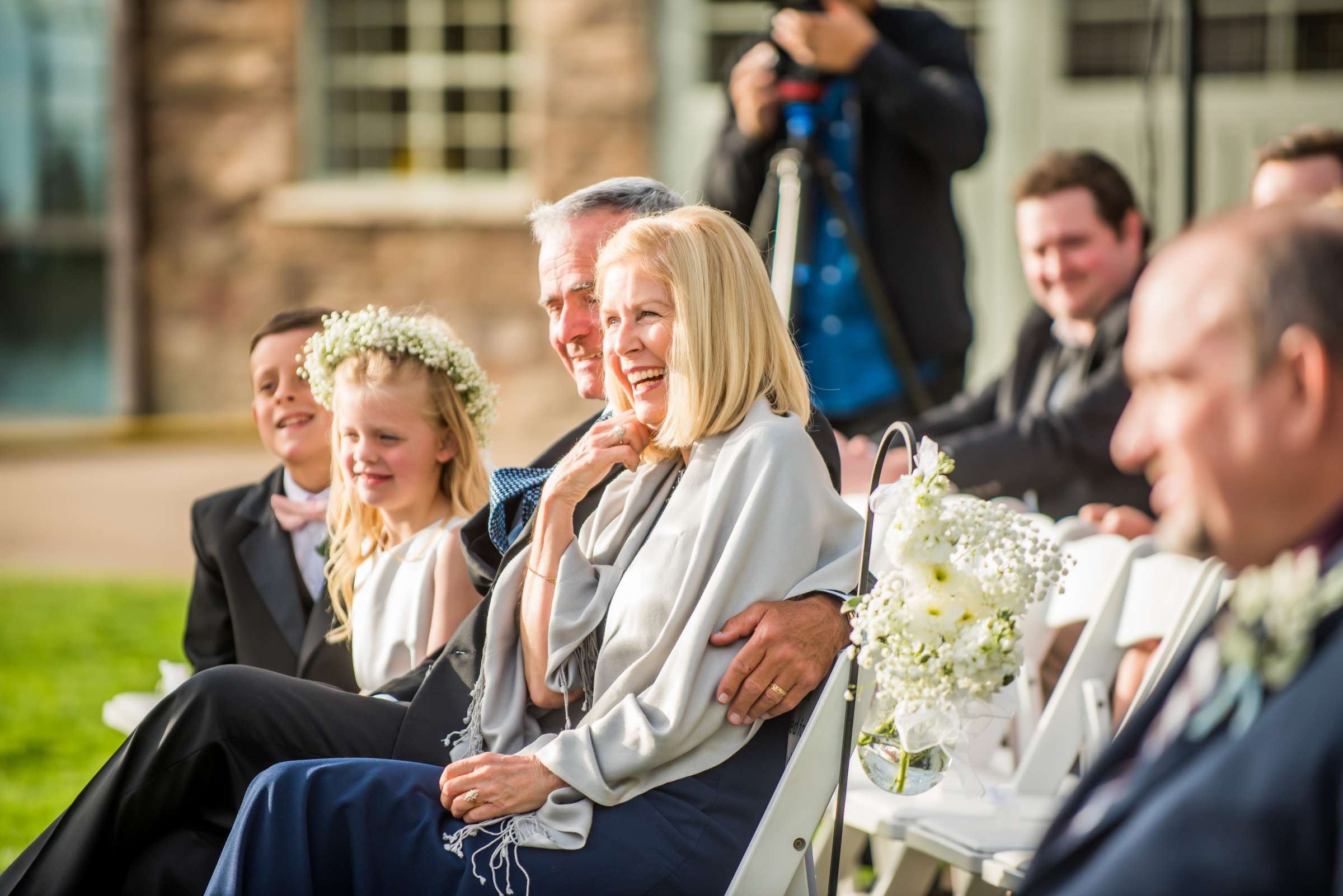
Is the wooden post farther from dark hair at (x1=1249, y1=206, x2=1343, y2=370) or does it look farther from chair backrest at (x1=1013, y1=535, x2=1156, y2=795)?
dark hair at (x1=1249, y1=206, x2=1343, y2=370)

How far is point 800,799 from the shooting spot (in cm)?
218

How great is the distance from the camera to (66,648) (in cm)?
687

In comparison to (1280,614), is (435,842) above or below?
below

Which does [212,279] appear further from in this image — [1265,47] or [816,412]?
[816,412]

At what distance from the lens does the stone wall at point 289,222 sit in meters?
10.1

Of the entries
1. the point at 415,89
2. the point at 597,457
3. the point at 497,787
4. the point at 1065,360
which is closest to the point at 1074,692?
the point at 597,457

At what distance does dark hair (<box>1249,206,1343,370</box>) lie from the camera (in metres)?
1.26

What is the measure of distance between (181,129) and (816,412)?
9499mm

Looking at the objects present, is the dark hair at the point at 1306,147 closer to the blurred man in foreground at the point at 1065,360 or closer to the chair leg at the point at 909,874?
the blurred man in foreground at the point at 1065,360

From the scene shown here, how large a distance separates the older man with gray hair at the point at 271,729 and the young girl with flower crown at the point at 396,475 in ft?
0.63

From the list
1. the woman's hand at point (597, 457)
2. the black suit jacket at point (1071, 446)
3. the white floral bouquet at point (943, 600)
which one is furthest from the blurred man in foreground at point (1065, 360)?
the white floral bouquet at point (943, 600)

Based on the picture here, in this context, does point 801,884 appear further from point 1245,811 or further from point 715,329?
point 1245,811

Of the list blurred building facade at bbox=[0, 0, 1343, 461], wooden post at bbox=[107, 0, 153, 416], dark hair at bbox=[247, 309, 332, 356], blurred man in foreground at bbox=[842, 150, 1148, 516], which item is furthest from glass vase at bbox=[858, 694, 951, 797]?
wooden post at bbox=[107, 0, 153, 416]

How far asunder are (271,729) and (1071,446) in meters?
2.29
